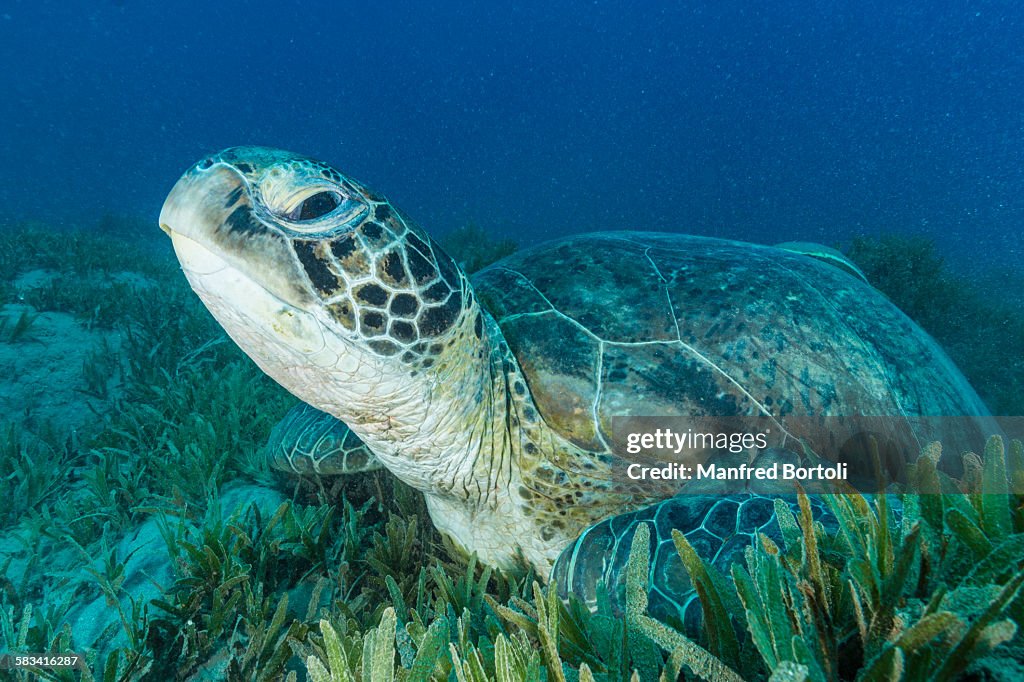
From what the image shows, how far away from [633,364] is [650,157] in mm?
61831

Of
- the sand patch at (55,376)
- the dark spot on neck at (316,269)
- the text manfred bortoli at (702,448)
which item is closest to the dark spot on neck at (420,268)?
the dark spot on neck at (316,269)

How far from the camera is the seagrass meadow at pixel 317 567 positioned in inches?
28.0

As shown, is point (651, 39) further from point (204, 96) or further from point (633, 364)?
point (633, 364)

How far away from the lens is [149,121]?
71.7 metres

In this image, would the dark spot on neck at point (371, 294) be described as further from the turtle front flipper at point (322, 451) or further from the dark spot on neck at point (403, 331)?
the turtle front flipper at point (322, 451)

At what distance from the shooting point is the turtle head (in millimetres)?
1248

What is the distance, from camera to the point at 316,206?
1.36 m

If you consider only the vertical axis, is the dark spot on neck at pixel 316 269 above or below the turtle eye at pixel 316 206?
below

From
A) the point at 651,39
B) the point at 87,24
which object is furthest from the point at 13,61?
the point at 651,39

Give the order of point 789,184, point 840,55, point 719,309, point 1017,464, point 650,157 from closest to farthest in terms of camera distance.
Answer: point 1017,464 < point 719,309 < point 789,184 < point 650,157 < point 840,55

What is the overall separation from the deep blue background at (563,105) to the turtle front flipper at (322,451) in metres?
24.9

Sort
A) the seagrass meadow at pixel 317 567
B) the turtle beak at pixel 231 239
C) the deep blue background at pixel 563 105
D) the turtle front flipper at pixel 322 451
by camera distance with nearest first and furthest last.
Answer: the seagrass meadow at pixel 317 567, the turtle beak at pixel 231 239, the turtle front flipper at pixel 322 451, the deep blue background at pixel 563 105

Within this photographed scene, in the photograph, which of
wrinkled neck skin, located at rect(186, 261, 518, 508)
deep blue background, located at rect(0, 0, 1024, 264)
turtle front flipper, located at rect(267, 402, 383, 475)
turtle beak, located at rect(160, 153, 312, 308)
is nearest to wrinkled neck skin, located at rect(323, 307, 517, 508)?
wrinkled neck skin, located at rect(186, 261, 518, 508)

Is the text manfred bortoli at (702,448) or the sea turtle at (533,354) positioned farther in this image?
the text manfred bortoli at (702,448)
